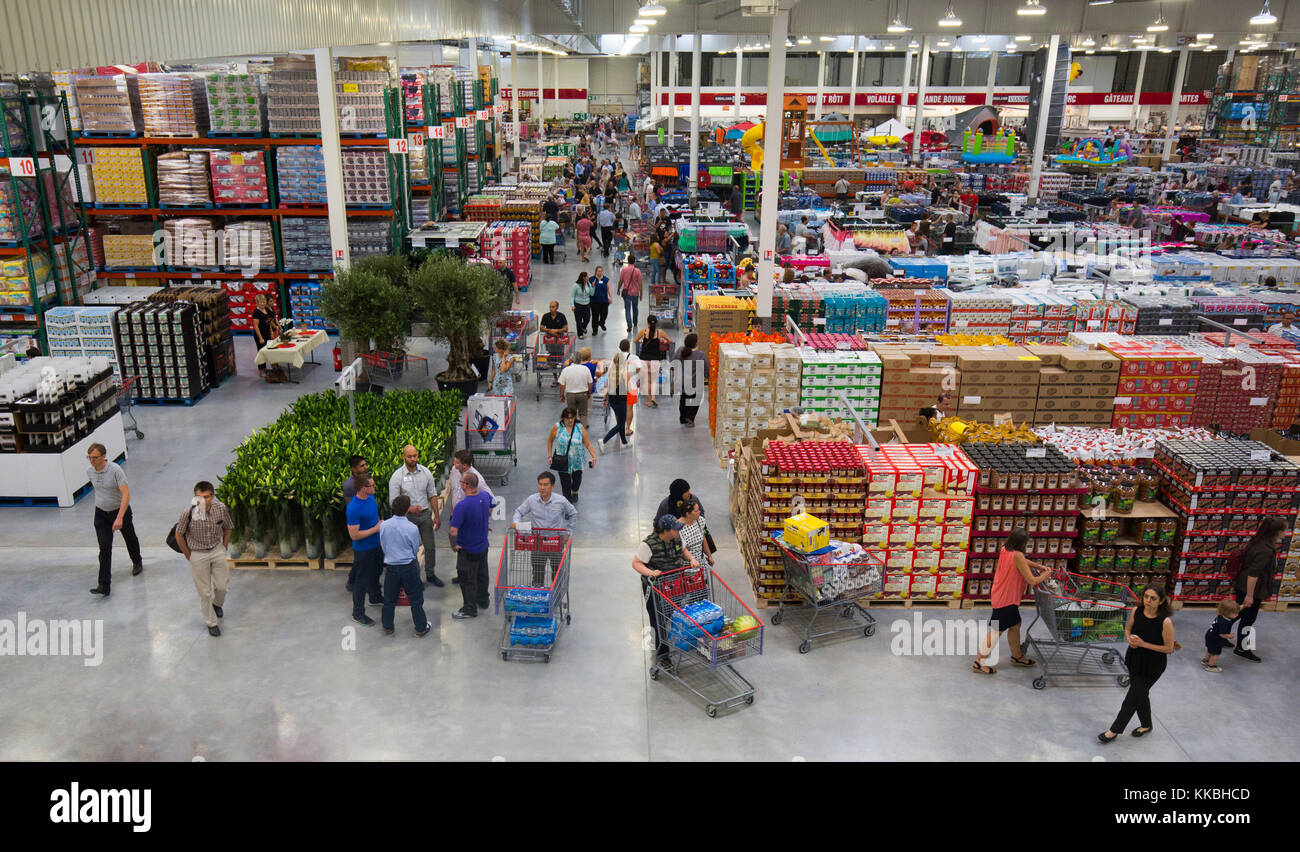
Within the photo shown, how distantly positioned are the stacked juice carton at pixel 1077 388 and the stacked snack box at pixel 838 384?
209cm

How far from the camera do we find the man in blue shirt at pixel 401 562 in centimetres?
816

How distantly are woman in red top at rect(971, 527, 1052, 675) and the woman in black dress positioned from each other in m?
0.96

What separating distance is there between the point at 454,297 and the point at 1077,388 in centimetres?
856

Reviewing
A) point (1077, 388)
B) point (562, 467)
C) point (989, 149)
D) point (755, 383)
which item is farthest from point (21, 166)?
point (989, 149)

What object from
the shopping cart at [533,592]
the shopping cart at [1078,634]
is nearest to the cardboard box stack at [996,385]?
the shopping cart at [1078,634]

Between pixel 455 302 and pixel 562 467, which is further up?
pixel 455 302

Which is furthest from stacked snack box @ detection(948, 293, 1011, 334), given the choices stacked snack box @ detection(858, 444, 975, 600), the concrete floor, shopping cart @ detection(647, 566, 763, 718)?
shopping cart @ detection(647, 566, 763, 718)

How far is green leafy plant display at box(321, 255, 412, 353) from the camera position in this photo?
46.1 ft

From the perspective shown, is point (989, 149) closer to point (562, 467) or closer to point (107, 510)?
point (562, 467)

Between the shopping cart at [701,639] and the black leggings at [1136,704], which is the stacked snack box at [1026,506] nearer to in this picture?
the black leggings at [1136,704]

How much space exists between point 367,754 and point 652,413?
8337 millimetres

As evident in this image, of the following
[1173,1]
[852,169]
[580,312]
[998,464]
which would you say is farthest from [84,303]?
[1173,1]

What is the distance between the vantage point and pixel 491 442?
465 inches

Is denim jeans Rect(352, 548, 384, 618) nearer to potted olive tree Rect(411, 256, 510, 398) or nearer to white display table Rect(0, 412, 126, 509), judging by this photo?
white display table Rect(0, 412, 126, 509)
